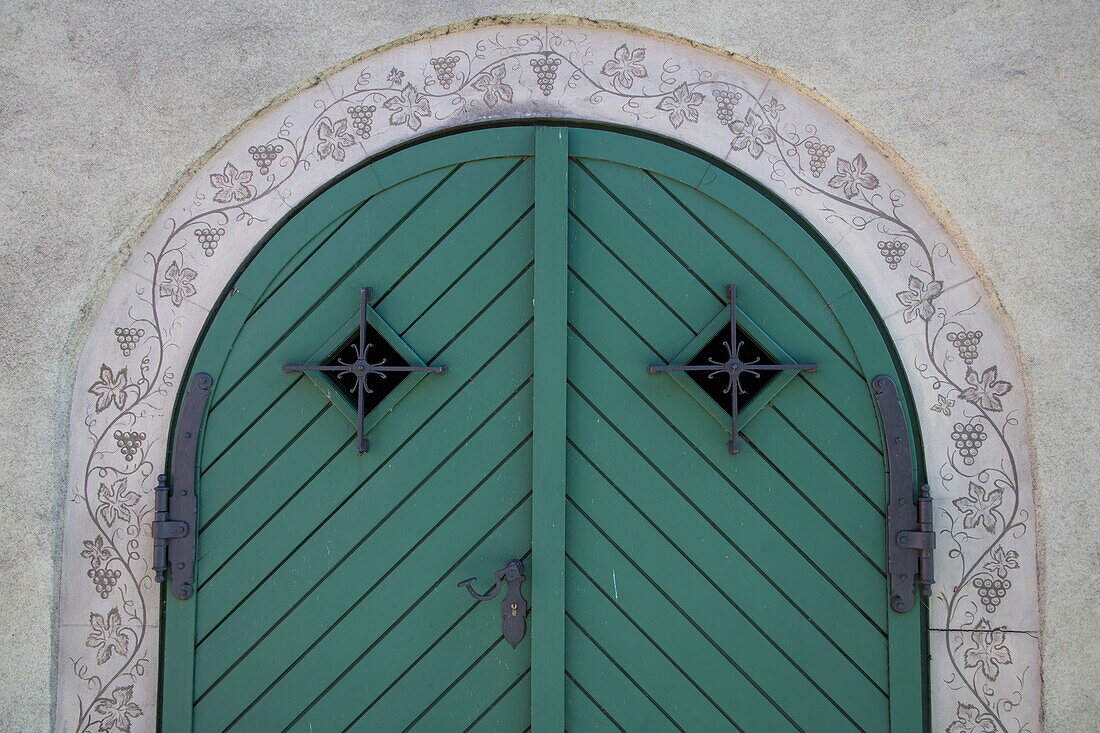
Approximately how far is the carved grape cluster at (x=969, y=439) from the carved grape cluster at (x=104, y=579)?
2505mm

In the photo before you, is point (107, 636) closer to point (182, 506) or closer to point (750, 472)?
point (182, 506)

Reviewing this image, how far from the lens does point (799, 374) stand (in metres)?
2.39

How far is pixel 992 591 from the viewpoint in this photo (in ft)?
7.52

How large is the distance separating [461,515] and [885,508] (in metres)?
1.25

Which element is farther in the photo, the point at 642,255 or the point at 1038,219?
the point at 642,255

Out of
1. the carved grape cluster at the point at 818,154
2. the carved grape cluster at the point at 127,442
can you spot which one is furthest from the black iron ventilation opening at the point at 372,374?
the carved grape cluster at the point at 818,154

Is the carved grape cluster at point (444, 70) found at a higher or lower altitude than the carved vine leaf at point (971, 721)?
higher

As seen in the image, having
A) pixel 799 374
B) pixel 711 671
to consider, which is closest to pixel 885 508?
pixel 799 374

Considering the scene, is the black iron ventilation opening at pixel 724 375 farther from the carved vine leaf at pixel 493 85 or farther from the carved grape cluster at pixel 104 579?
the carved grape cluster at pixel 104 579

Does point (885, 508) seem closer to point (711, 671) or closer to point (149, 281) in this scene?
point (711, 671)

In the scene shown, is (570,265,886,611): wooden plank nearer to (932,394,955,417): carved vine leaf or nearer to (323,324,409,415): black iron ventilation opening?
(932,394,955,417): carved vine leaf

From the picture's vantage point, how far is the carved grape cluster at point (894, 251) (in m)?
2.38

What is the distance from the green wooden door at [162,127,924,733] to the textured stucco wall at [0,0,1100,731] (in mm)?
381

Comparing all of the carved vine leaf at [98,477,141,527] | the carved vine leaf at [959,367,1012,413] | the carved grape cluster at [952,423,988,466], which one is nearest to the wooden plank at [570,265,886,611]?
the carved grape cluster at [952,423,988,466]
